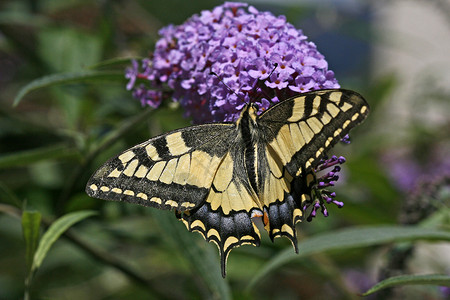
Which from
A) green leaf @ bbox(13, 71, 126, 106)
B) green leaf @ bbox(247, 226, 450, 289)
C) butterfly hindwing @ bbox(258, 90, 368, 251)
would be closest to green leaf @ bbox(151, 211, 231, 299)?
green leaf @ bbox(247, 226, 450, 289)

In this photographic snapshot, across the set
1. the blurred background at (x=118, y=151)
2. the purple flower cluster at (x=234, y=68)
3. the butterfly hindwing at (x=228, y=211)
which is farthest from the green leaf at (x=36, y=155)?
the butterfly hindwing at (x=228, y=211)

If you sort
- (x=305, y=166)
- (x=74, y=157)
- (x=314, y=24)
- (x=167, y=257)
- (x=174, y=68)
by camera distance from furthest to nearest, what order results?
1. (x=314, y=24)
2. (x=167, y=257)
3. (x=74, y=157)
4. (x=174, y=68)
5. (x=305, y=166)

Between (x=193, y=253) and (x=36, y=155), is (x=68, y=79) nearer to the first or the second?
(x=36, y=155)

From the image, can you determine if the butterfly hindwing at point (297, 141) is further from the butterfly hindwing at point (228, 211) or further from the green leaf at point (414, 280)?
the green leaf at point (414, 280)

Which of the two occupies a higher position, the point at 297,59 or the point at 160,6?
the point at 160,6

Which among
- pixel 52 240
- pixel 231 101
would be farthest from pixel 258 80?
pixel 52 240

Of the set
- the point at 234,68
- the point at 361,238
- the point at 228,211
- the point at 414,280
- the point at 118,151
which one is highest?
the point at 118,151

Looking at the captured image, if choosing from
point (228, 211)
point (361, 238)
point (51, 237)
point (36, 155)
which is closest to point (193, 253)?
point (228, 211)

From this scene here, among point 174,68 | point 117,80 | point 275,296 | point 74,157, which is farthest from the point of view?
point 275,296

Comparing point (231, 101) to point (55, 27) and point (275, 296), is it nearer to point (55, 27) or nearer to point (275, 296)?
point (55, 27)
